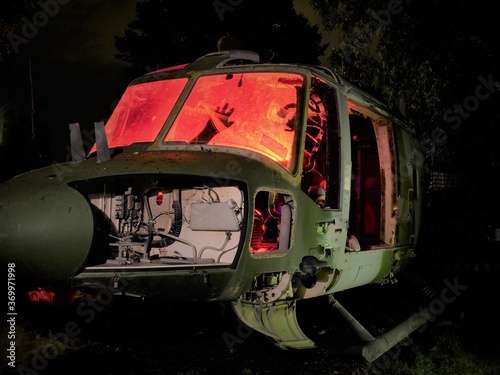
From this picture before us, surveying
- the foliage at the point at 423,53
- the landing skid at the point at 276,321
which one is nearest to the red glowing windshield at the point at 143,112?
the landing skid at the point at 276,321

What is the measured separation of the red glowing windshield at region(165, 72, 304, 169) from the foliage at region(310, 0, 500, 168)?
648cm

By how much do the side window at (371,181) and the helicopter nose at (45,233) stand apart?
375cm

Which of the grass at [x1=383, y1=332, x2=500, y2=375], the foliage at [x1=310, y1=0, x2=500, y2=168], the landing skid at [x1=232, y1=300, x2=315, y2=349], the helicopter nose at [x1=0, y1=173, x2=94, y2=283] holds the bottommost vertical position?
the grass at [x1=383, y1=332, x2=500, y2=375]

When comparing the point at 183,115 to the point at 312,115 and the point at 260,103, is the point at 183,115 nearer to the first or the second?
the point at 260,103

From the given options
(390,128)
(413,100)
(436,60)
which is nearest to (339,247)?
(390,128)

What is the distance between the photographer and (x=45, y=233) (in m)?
3.73

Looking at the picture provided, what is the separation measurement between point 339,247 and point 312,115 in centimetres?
Result: 194

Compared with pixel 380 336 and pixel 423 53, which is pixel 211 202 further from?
pixel 423 53

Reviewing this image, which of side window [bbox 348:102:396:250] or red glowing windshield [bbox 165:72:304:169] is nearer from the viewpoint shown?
red glowing windshield [bbox 165:72:304:169]

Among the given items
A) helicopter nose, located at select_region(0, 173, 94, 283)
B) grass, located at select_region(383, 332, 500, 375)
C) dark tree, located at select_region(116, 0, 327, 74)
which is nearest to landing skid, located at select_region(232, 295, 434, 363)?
grass, located at select_region(383, 332, 500, 375)

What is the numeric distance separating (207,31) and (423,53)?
424 inches

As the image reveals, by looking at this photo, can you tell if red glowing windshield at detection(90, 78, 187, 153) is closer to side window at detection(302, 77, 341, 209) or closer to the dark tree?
side window at detection(302, 77, 341, 209)

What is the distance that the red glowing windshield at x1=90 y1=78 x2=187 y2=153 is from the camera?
541 centimetres

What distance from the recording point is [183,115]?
5285 millimetres
